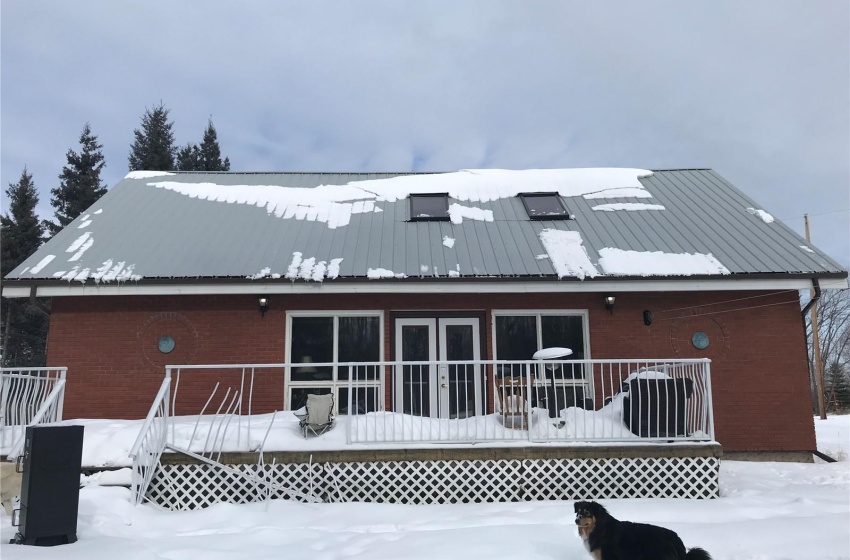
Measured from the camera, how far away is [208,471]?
259 inches

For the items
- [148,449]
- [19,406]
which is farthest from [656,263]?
[19,406]

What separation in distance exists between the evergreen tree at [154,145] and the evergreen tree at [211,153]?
191cm

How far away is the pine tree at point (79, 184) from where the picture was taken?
103 feet

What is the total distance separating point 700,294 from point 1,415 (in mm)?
9410

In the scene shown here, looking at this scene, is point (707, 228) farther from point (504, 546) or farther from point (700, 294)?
point (504, 546)

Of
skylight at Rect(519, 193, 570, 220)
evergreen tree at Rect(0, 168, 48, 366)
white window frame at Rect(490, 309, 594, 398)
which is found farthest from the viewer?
evergreen tree at Rect(0, 168, 48, 366)

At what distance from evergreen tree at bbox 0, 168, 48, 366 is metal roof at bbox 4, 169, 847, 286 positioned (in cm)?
1942

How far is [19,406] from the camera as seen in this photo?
27.1 feet

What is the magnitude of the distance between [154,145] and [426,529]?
3376 centimetres

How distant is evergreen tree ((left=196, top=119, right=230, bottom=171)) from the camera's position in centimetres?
3444

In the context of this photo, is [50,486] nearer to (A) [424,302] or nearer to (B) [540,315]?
(A) [424,302]

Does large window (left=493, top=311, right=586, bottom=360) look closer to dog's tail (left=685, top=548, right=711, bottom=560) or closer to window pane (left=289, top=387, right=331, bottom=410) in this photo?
window pane (left=289, top=387, right=331, bottom=410)

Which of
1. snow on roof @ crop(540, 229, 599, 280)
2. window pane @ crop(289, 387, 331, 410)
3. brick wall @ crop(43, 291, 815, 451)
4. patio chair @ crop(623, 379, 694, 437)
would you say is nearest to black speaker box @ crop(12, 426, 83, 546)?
brick wall @ crop(43, 291, 815, 451)

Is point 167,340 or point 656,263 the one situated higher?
point 656,263
